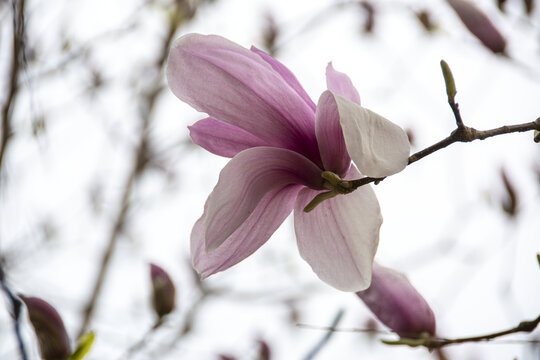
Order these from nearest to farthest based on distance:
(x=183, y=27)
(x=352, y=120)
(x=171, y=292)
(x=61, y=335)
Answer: (x=352, y=120), (x=61, y=335), (x=171, y=292), (x=183, y=27)

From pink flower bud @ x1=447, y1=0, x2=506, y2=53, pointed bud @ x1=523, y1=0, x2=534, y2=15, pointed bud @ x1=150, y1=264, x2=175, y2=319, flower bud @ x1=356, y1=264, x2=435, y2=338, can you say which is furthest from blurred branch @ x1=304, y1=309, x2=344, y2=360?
pointed bud @ x1=523, y1=0, x2=534, y2=15

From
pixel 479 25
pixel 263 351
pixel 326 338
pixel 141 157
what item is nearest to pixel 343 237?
pixel 326 338

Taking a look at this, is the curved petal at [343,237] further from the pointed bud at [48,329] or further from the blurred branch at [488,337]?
the pointed bud at [48,329]

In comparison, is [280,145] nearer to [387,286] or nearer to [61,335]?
[387,286]

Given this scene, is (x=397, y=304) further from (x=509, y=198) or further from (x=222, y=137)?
(x=509, y=198)

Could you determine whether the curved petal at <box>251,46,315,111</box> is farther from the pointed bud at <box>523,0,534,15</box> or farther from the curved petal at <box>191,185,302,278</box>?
the pointed bud at <box>523,0,534,15</box>

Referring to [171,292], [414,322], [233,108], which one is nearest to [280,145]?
[233,108]

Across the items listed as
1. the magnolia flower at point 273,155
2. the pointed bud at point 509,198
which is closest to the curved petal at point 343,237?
the magnolia flower at point 273,155
